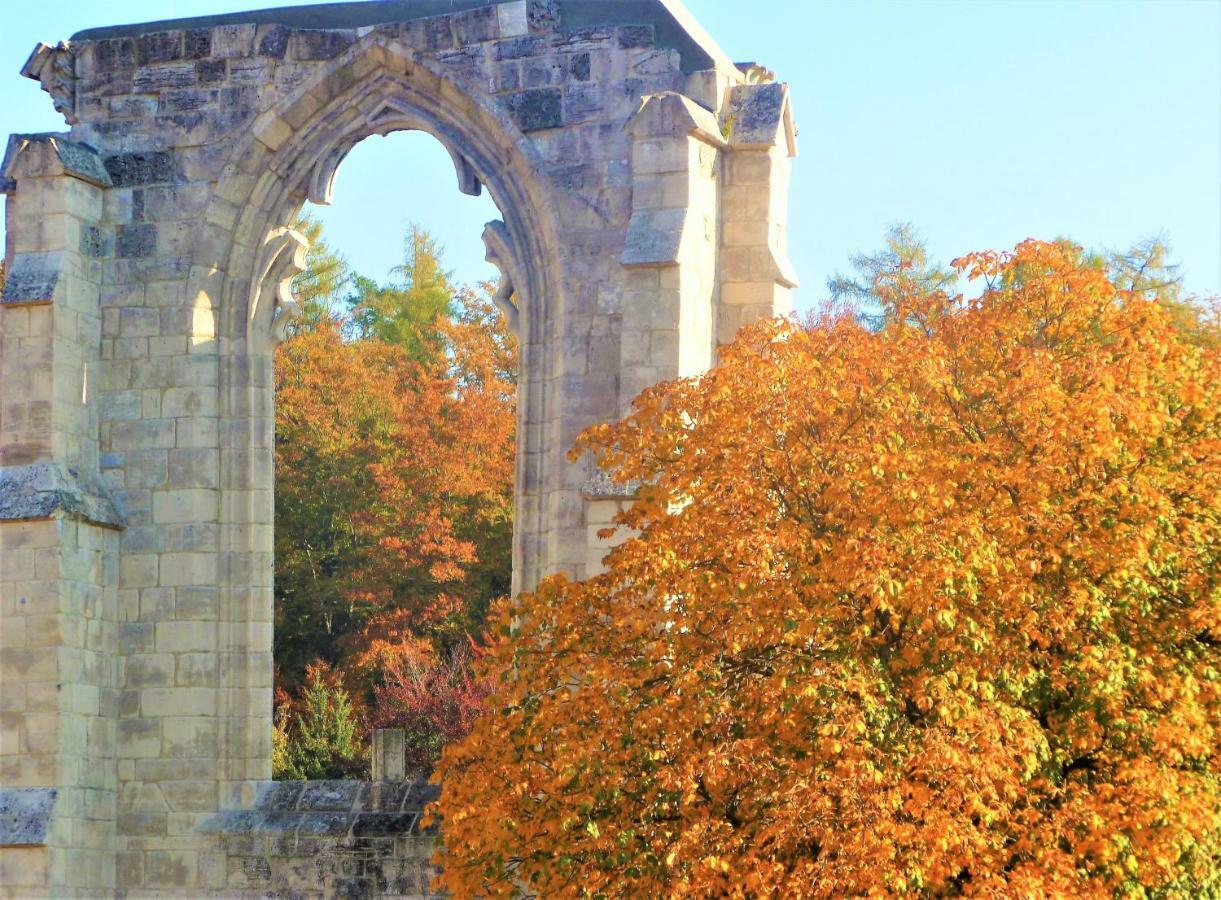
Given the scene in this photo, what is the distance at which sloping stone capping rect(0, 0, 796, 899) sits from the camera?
1522 centimetres

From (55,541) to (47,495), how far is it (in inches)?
13.3

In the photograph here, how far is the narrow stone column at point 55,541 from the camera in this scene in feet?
50.1

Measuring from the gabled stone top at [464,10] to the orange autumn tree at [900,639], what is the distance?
13.0ft

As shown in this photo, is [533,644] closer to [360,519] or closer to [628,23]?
[628,23]

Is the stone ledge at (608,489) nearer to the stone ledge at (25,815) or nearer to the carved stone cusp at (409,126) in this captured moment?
the carved stone cusp at (409,126)

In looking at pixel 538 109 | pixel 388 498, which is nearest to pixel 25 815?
pixel 538 109

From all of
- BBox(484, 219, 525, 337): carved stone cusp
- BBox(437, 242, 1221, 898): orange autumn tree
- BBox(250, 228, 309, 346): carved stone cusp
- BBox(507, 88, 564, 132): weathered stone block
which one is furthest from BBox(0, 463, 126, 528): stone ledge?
BBox(437, 242, 1221, 898): orange autumn tree

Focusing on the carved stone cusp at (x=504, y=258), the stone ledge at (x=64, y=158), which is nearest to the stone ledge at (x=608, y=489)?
the carved stone cusp at (x=504, y=258)

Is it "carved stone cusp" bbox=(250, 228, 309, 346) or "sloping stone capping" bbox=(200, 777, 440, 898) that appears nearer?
"sloping stone capping" bbox=(200, 777, 440, 898)

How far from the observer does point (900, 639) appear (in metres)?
11.2

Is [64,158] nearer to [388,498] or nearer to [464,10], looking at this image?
[464,10]

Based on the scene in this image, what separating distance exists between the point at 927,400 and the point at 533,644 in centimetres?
268

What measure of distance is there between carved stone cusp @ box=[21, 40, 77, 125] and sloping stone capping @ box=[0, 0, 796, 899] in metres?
0.02

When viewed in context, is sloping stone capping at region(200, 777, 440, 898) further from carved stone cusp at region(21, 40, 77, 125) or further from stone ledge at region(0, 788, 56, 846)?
carved stone cusp at region(21, 40, 77, 125)
